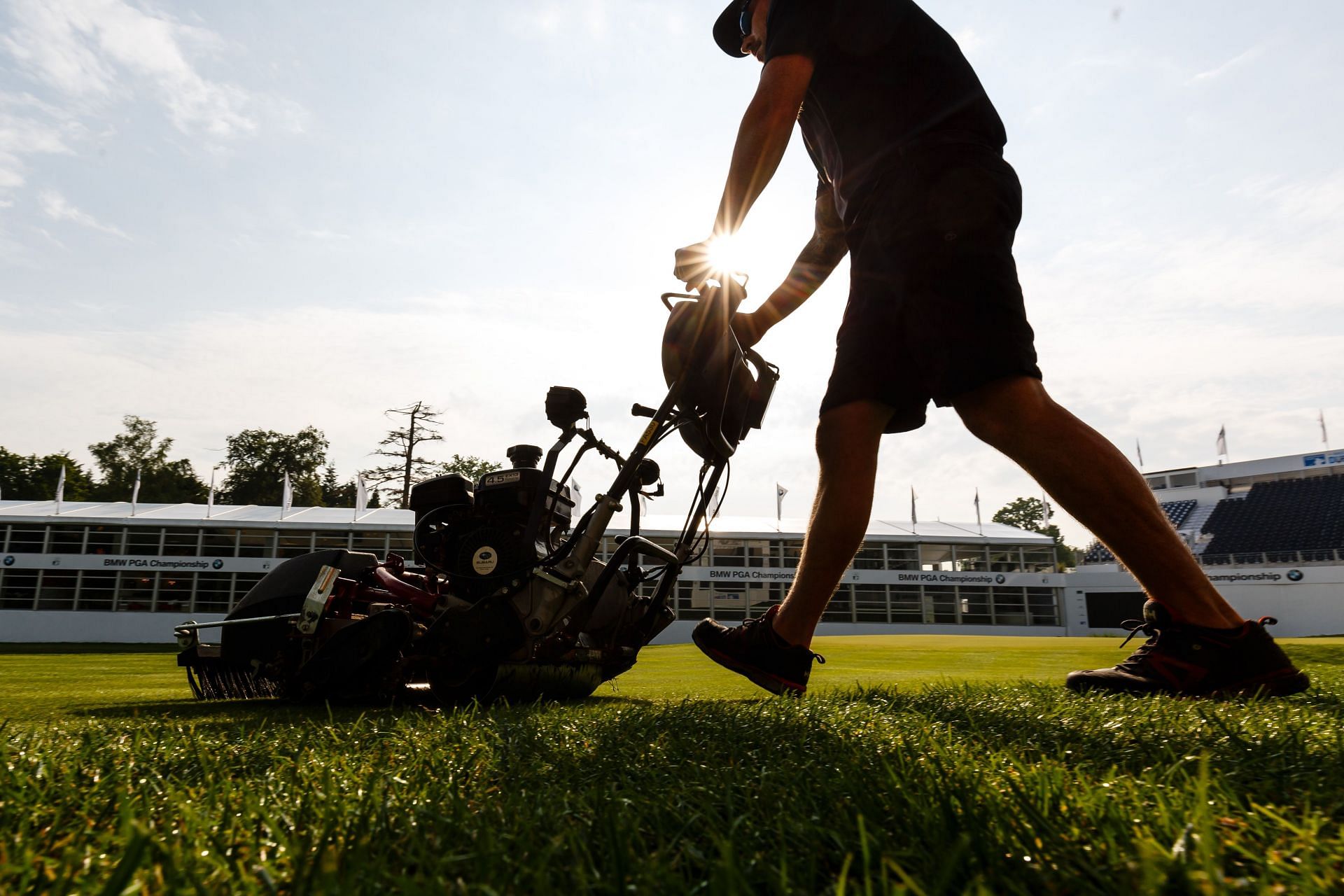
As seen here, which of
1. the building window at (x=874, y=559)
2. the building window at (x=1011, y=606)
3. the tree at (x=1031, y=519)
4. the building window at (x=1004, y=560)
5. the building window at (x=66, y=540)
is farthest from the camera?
the tree at (x=1031, y=519)

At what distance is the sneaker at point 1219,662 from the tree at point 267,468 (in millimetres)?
70187

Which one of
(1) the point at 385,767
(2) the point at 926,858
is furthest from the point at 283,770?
(2) the point at 926,858

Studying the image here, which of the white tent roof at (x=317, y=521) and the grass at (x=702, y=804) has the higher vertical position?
the white tent roof at (x=317, y=521)

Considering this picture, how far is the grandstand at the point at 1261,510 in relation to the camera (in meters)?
39.5

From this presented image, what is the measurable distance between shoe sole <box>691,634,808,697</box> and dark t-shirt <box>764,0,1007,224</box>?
5.01 ft

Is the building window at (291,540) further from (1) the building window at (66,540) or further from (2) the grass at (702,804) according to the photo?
(2) the grass at (702,804)

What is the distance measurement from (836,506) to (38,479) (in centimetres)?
7761

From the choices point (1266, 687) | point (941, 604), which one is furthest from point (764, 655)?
point (941, 604)

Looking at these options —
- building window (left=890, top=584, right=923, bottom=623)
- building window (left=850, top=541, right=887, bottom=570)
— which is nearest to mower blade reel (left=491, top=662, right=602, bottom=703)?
building window (left=850, top=541, right=887, bottom=570)

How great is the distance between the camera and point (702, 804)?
3.33 ft

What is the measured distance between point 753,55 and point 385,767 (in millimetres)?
2797

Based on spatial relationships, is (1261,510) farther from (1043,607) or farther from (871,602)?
(871,602)

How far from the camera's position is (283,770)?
4.44 feet

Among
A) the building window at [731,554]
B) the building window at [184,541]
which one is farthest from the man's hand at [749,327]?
the building window at [184,541]
